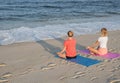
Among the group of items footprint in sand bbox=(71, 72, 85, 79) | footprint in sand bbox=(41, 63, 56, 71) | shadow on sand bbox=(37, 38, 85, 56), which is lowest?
footprint in sand bbox=(71, 72, 85, 79)

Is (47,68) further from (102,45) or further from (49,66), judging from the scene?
(102,45)

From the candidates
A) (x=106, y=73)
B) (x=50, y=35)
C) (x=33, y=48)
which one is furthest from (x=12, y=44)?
(x=106, y=73)

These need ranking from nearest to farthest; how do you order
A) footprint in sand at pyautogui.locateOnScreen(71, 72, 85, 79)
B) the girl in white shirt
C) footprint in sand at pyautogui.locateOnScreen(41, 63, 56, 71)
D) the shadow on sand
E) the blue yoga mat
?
footprint in sand at pyautogui.locateOnScreen(71, 72, 85, 79) → footprint in sand at pyautogui.locateOnScreen(41, 63, 56, 71) → the blue yoga mat → the girl in white shirt → the shadow on sand

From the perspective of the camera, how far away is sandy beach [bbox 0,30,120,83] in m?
5.94

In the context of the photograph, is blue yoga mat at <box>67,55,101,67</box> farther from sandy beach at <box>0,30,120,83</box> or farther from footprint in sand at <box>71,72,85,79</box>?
footprint in sand at <box>71,72,85,79</box>

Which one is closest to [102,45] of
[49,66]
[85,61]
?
[85,61]

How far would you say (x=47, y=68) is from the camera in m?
6.79

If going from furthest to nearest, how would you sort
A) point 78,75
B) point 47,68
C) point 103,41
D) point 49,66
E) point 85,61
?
point 103,41
point 85,61
point 49,66
point 47,68
point 78,75

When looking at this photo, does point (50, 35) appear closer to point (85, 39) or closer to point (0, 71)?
point (85, 39)

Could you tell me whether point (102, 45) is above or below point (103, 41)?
below

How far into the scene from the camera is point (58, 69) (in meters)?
6.69

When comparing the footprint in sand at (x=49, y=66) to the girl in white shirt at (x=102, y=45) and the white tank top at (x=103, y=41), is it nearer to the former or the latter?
the girl in white shirt at (x=102, y=45)

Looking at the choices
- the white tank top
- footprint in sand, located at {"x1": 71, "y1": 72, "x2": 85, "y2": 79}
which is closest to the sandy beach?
footprint in sand, located at {"x1": 71, "y1": 72, "x2": 85, "y2": 79}

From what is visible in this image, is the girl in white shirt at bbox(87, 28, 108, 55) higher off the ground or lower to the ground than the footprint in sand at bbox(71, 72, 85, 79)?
higher
